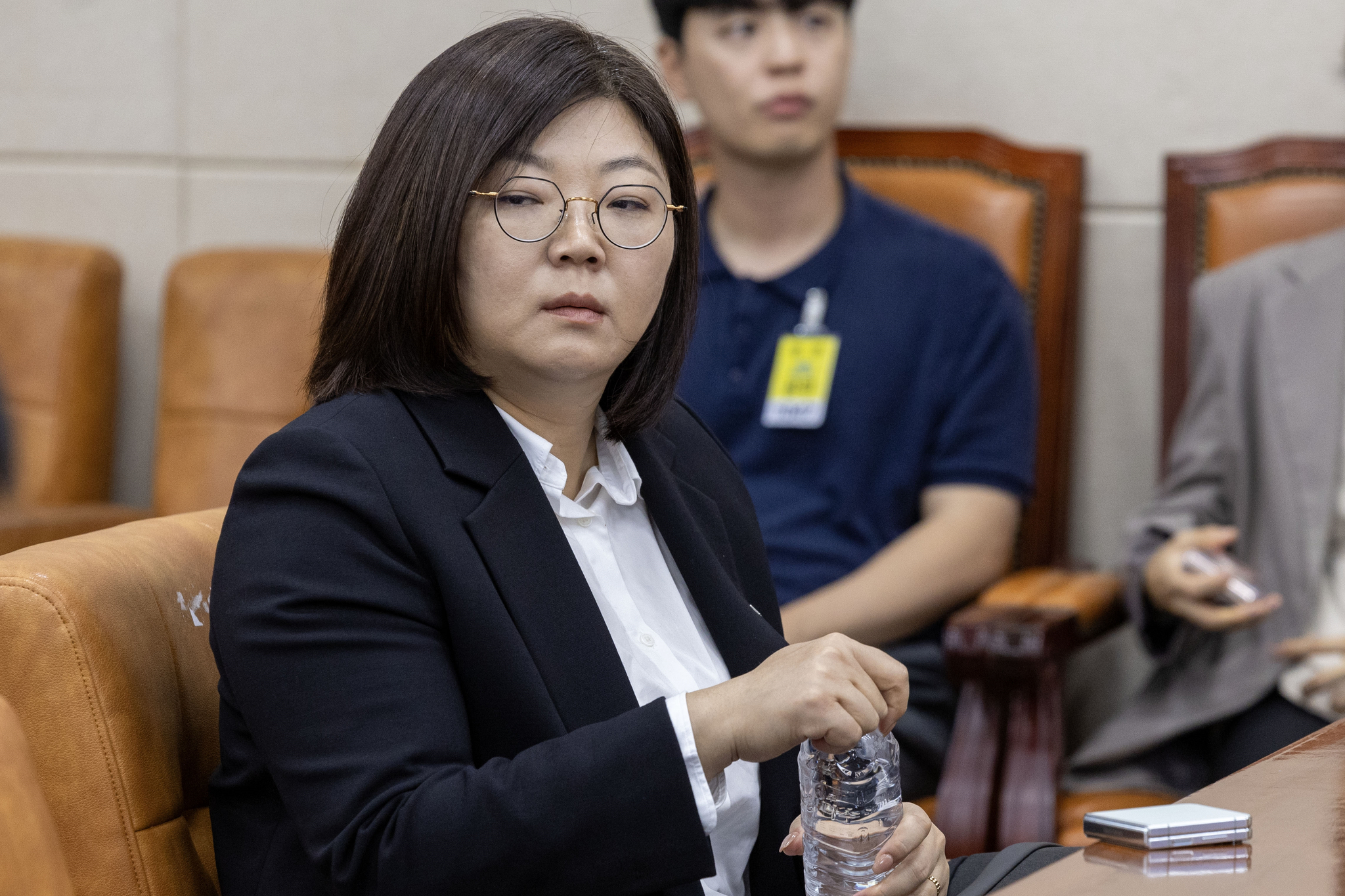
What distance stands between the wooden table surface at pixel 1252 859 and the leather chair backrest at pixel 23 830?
23.1 inches

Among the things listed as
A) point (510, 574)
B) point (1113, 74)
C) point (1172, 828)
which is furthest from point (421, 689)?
point (1113, 74)

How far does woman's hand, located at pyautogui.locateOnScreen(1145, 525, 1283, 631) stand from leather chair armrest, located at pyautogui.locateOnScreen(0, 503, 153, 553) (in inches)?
67.7

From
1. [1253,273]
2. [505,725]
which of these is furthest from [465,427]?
[1253,273]

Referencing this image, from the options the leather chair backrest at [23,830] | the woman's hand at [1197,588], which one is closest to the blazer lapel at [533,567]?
the leather chair backrest at [23,830]

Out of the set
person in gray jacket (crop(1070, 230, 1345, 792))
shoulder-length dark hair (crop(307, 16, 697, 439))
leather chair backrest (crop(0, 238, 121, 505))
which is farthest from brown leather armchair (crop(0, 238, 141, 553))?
person in gray jacket (crop(1070, 230, 1345, 792))

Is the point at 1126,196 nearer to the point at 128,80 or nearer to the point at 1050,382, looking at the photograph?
the point at 1050,382

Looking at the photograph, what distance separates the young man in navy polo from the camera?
2344 millimetres

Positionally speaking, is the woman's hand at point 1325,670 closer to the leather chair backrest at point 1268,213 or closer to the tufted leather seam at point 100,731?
the leather chair backrest at point 1268,213

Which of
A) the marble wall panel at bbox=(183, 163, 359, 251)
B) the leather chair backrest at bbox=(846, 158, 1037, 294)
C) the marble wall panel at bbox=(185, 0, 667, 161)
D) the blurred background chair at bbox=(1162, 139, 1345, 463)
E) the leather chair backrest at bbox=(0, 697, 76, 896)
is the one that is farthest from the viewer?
the marble wall panel at bbox=(183, 163, 359, 251)

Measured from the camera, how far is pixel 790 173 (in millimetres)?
2555

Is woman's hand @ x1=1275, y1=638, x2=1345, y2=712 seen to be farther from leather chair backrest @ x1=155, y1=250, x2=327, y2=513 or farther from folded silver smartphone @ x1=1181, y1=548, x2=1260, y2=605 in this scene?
leather chair backrest @ x1=155, y1=250, x2=327, y2=513

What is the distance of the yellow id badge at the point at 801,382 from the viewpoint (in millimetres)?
2414

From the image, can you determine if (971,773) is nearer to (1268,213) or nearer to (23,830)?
(1268,213)

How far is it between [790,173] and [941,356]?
1.44ft
